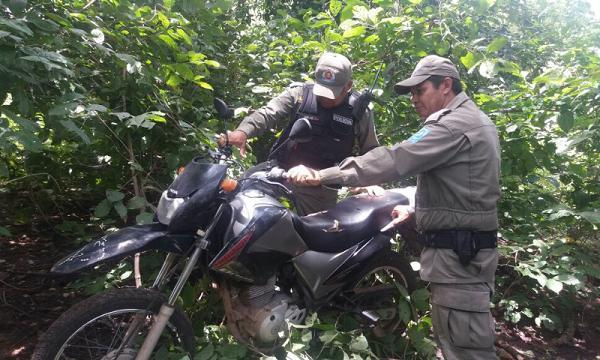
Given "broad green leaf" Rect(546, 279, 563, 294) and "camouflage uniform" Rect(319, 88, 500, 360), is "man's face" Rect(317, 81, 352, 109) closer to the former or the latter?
"camouflage uniform" Rect(319, 88, 500, 360)

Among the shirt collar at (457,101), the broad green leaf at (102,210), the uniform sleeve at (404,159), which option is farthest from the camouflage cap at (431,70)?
the broad green leaf at (102,210)

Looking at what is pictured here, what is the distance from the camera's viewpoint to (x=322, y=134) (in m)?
3.14

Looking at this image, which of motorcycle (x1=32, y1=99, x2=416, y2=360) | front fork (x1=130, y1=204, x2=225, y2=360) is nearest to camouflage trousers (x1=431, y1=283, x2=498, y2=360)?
motorcycle (x1=32, y1=99, x2=416, y2=360)

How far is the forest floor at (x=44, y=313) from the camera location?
2668 millimetres

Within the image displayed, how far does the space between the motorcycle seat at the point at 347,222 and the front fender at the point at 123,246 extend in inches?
25.7

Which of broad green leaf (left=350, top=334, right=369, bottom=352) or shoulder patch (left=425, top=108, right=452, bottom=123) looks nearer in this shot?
shoulder patch (left=425, top=108, right=452, bottom=123)

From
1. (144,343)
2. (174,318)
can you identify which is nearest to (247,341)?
(174,318)

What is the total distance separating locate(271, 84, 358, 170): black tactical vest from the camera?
3.11m

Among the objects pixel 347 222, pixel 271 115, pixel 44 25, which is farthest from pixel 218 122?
pixel 44 25

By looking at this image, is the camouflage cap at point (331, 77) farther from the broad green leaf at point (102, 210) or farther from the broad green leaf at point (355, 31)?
the broad green leaf at point (102, 210)

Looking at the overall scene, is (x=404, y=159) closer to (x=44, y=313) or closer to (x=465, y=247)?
(x=465, y=247)

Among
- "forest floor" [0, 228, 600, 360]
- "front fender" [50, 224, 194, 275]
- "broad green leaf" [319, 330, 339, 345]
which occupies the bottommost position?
"forest floor" [0, 228, 600, 360]

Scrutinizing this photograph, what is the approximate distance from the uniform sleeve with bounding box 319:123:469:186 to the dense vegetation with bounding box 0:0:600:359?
85 centimetres

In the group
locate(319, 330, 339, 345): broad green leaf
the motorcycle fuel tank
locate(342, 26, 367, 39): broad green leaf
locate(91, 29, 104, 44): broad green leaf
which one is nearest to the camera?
the motorcycle fuel tank
